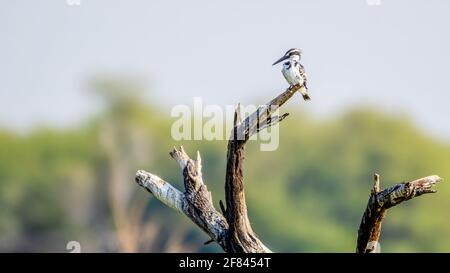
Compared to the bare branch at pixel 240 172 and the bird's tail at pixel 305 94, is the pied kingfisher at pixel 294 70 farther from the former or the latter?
the bare branch at pixel 240 172

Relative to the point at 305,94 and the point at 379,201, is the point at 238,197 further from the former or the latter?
the point at 305,94

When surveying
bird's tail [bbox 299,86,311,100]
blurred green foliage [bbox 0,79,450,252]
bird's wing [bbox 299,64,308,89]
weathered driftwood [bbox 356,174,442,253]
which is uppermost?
blurred green foliage [bbox 0,79,450,252]

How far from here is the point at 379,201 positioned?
8.52 m

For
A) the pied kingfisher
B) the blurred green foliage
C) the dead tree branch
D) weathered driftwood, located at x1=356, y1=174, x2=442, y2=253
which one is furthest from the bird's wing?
the blurred green foliage

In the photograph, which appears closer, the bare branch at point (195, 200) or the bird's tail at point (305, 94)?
Result: the bare branch at point (195, 200)

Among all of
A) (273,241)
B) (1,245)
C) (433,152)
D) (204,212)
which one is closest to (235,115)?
(204,212)

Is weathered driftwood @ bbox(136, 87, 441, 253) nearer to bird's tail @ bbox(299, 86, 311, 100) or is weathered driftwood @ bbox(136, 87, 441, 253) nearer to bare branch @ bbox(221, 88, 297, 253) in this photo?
bare branch @ bbox(221, 88, 297, 253)

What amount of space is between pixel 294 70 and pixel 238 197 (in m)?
1.82

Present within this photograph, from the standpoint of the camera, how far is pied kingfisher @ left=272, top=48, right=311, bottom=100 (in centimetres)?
989

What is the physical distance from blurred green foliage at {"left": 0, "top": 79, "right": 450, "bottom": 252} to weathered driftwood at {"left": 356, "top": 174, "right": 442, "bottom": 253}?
3301 cm

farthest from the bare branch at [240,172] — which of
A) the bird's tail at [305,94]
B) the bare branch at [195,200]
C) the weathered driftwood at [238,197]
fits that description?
the bird's tail at [305,94]

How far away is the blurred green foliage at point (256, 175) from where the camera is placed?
162 ft

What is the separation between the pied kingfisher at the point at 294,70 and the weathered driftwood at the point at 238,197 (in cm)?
91

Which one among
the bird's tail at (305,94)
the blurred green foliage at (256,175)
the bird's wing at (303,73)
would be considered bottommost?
the bird's tail at (305,94)
